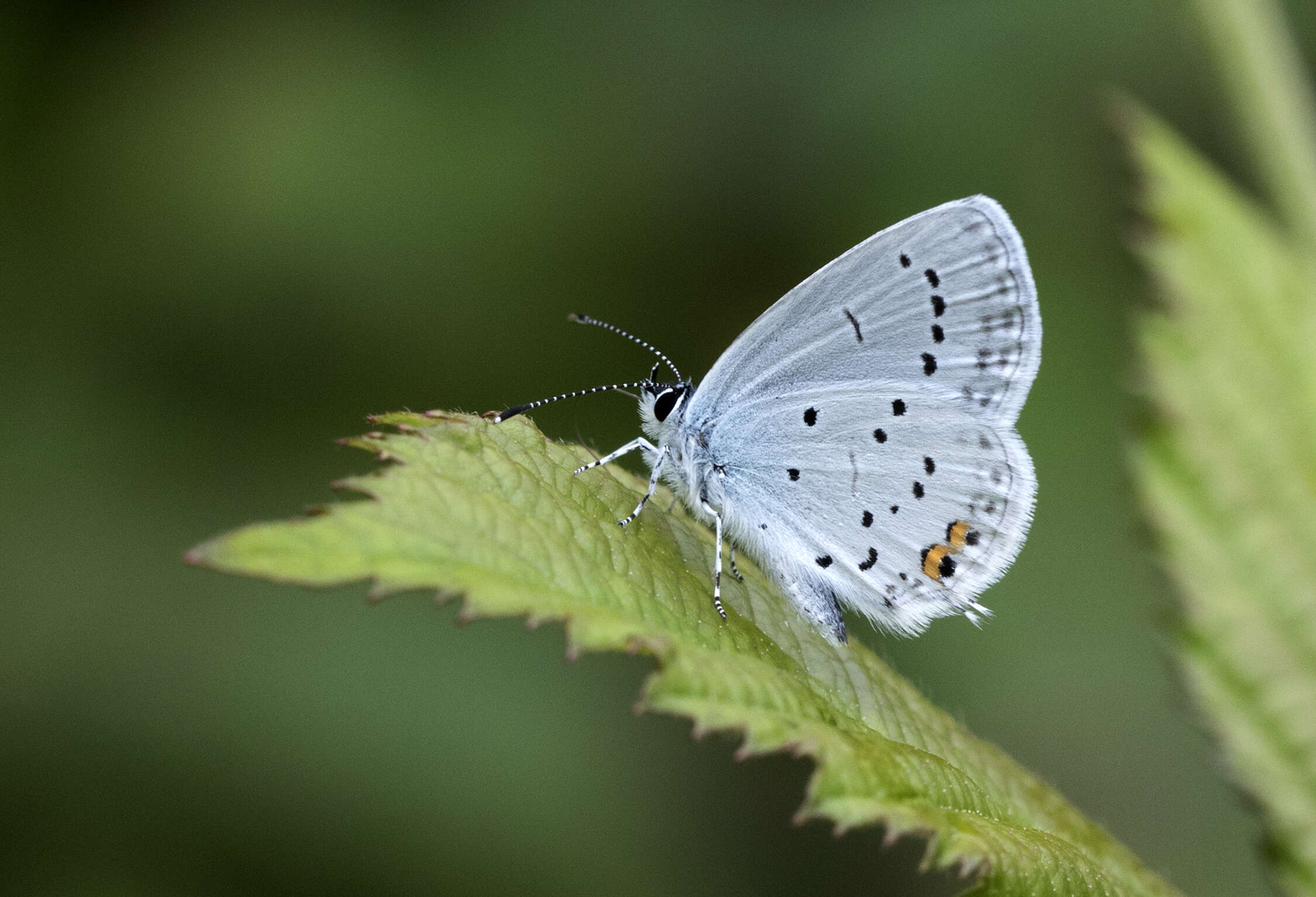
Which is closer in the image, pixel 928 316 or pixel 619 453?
pixel 928 316

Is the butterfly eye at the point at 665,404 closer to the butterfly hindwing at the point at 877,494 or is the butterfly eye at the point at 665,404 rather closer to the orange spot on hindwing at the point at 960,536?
the butterfly hindwing at the point at 877,494

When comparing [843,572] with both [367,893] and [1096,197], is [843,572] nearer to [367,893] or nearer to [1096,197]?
[367,893]

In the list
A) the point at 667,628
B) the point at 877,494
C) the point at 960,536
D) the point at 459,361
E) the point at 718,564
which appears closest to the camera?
the point at 667,628

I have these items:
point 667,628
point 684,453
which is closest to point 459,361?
point 684,453

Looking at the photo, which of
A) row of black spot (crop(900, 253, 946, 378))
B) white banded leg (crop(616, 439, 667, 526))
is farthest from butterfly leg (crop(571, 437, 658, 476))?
row of black spot (crop(900, 253, 946, 378))

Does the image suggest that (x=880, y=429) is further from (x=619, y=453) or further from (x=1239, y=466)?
(x=1239, y=466)

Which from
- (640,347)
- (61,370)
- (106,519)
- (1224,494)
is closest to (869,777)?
(1224,494)

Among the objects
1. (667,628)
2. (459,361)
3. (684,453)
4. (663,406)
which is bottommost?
(667,628)
